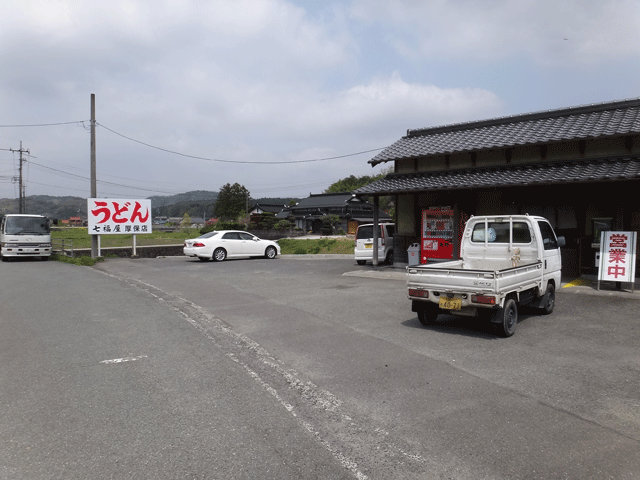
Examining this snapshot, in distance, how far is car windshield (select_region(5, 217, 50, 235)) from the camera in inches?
816

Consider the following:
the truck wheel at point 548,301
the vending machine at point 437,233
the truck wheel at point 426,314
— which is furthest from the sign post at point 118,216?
the truck wheel at point 548,301

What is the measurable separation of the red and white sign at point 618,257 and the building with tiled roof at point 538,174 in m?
1.36

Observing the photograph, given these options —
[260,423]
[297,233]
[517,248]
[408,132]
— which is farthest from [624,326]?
[297,233]

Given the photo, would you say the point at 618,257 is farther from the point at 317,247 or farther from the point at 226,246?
the point at 317,247

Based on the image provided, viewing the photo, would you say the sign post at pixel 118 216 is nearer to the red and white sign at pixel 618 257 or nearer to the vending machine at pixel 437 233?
the vending machine at pixel 437 233

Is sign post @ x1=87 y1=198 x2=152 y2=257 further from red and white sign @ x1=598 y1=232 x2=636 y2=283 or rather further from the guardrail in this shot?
red and white sign @ x1=598 y1=232 x2=636 y2=283

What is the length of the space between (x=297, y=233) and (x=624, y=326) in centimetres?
3961

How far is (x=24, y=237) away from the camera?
2080cm

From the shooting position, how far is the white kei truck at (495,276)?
21.2ft

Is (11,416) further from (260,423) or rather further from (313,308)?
(313,308)

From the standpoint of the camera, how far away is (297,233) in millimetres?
46094

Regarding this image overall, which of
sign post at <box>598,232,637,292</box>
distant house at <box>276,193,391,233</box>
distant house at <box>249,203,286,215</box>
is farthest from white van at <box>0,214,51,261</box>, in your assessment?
distant house at <box>249,203,286,215</box>

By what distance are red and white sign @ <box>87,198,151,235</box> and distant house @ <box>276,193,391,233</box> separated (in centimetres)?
2804

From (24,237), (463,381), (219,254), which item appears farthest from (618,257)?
(24,237)
